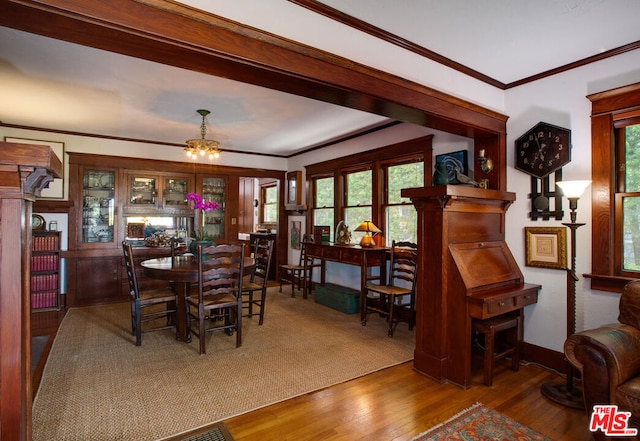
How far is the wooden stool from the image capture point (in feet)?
8.64

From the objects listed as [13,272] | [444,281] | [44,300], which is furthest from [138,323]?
[444,281]

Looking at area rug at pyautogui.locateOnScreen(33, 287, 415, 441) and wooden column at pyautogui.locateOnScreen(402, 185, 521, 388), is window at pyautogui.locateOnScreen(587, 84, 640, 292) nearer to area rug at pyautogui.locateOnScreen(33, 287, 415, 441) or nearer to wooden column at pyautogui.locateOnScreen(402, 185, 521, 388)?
wooden column at pyautogui.locateOnScreen(402, 185, 521, 388)

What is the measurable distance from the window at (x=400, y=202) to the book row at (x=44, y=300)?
467cm

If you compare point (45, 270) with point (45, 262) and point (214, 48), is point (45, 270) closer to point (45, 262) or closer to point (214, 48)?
point (45, 262)

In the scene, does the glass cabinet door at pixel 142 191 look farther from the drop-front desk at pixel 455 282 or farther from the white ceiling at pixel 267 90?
the drop-front desk at pixel 455 282

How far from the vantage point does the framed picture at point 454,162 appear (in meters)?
3.13

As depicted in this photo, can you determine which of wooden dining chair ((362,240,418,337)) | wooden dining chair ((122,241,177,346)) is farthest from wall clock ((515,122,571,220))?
wooden dining chair ((122,241,177,346))

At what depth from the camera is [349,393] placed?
2.52m

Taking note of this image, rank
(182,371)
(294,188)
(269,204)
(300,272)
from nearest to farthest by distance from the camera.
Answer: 1. (182,371)
2. (300,272)
3. (294,188)
4. (269,204)

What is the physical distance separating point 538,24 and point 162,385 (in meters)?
3.70

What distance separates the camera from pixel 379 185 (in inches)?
187

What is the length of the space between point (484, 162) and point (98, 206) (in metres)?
5.49

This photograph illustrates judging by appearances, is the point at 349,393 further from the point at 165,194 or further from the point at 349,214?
the point at 165,194

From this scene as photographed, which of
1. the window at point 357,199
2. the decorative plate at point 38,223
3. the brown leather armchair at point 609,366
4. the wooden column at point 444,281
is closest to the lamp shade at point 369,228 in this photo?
the window at point 357,199
